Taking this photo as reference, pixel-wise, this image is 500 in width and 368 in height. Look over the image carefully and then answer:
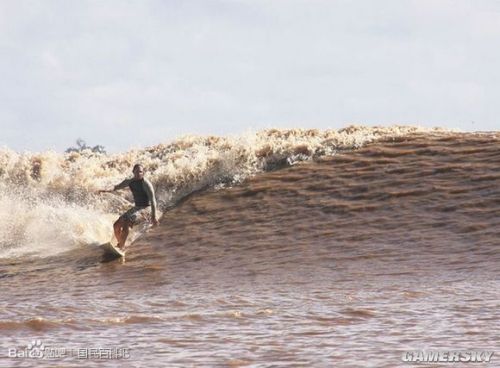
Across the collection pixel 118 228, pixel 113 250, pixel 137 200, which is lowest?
pixel 113 250

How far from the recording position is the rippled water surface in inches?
340

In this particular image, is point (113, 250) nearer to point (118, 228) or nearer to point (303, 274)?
point (118, 228)

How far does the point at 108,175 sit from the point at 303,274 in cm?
1043

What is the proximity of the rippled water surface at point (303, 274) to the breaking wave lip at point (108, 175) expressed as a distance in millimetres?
636

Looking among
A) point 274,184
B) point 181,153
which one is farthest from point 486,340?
point 181,153

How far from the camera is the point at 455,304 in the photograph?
411 inches

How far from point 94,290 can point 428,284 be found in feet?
16.2

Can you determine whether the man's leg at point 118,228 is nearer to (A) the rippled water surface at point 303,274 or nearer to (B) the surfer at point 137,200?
(B) the surfer at point 137,200

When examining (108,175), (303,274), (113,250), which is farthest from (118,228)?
(108,175)

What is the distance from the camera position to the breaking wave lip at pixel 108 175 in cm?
1872

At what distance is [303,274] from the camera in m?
13.9

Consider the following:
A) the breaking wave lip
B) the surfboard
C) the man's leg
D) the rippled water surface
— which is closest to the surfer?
the man's leg

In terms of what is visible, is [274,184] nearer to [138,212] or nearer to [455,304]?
[138,212]

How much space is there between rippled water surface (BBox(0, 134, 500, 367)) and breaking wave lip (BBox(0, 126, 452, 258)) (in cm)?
64
